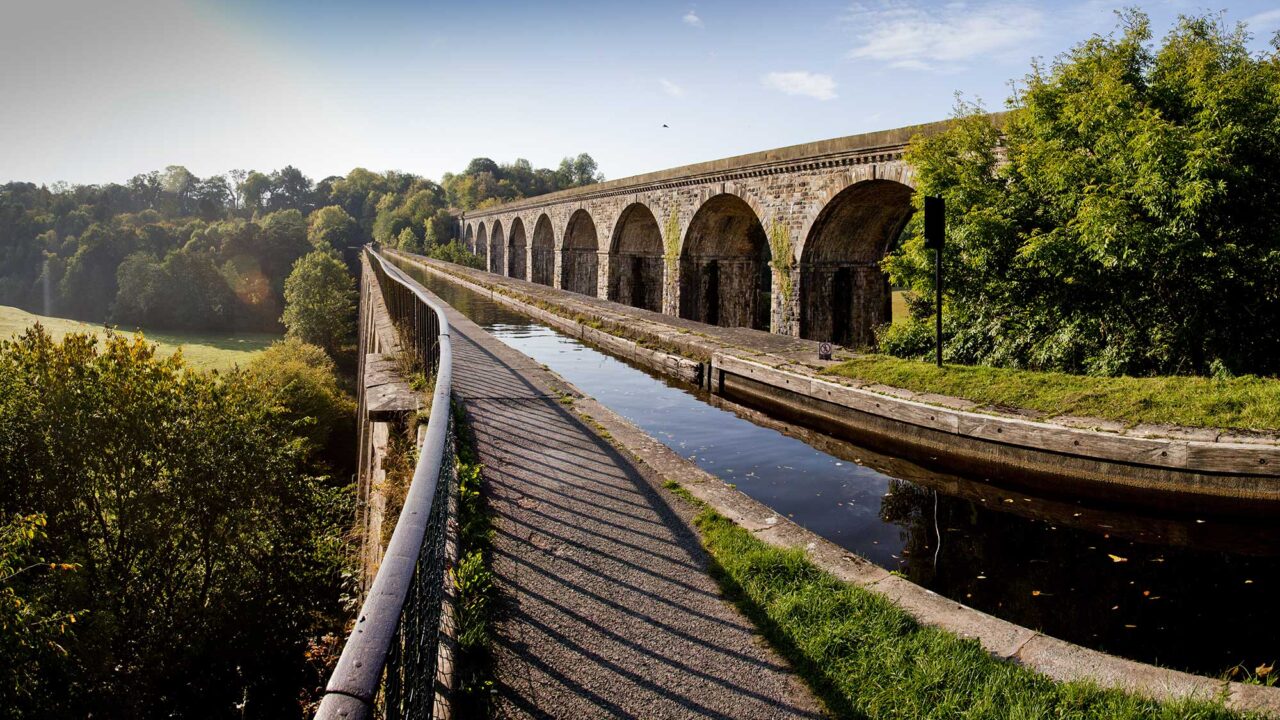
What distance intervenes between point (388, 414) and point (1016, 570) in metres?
4.99

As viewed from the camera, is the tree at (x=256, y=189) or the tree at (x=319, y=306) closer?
the tree at (x=319, y=306)

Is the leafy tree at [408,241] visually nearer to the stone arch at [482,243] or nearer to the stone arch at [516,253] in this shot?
the stone arch at [482,243]

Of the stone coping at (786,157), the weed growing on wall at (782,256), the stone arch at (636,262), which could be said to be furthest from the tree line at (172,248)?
the weed growing on wall at (782,256)

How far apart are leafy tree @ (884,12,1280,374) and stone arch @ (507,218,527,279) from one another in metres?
34.6

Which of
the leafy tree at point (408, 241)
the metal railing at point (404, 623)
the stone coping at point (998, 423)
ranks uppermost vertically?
the leafy tree at point (408, 241)

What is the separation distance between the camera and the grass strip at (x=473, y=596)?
8.41 ft

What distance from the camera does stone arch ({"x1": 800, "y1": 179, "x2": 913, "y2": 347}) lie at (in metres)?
14.2

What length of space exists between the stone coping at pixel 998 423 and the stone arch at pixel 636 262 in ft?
39.3

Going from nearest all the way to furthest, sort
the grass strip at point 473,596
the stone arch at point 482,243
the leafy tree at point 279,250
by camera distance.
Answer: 1. the grass strip at point 473,596
2. the stone arch at point 482,243
3. the leafy tree at point 279,250

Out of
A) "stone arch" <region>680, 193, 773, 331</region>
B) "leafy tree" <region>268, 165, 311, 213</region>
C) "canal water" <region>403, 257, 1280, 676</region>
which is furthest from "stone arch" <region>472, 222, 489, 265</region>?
"leafy tree" <region>268, 165, 311, 213</region>

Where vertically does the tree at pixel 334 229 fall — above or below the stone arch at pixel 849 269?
above

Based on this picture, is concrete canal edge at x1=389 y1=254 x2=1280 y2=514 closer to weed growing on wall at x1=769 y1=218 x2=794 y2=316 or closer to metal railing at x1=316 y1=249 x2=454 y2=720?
weed growing on wall at x1=769 y1=218 x2=794 y2=316

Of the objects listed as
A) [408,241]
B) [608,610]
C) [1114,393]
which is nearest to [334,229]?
[408,241]

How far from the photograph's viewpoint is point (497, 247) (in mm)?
48000
